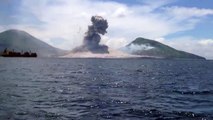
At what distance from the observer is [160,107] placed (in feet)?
108

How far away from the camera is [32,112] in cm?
2873

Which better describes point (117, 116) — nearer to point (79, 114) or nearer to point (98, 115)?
point (98, 115)

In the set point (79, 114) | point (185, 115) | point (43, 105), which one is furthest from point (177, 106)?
point (43, 105)

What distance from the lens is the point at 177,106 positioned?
34.1 metres

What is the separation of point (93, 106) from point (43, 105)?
16.9ft

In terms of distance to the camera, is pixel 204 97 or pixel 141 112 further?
pixel 204 97

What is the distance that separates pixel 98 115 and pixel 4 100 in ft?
39.7

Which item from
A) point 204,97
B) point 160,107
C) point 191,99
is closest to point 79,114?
point 160,107

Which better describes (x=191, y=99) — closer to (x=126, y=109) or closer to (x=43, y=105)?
(x=126, y=109)

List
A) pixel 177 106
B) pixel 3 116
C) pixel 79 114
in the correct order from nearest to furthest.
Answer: pixel 3 116 → pixel 79 114 → pixel 177 106

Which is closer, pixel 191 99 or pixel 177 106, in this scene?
pixel 177 106

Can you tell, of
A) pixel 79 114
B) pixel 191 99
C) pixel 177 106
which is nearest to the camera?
pixel 79 114

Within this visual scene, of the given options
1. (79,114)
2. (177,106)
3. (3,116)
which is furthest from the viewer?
(177,106)

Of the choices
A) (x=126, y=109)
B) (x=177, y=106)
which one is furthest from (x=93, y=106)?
(x=177, y=106)
